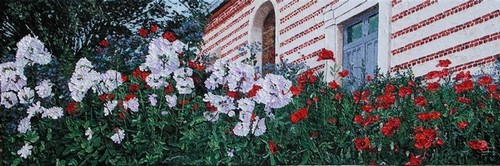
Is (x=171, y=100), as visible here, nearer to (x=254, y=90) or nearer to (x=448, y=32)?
(x=254, y=90)

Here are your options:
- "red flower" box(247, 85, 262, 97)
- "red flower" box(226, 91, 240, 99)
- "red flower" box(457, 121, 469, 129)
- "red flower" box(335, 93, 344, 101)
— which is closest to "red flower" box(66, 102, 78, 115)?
"red flower" box(226, 91, 240, 99)

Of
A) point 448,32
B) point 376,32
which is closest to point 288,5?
point 376,32

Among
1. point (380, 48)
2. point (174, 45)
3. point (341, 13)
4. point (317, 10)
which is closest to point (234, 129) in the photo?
point (174, 45)

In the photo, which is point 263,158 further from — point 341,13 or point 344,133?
point 341,13

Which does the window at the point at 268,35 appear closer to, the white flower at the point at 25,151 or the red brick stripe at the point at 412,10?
the red brick stripe at the point at 412,10

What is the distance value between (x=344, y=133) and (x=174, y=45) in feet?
3.78

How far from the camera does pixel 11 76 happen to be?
4023mm

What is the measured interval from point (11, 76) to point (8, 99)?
0.14m

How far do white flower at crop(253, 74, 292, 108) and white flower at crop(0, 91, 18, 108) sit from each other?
1.43m

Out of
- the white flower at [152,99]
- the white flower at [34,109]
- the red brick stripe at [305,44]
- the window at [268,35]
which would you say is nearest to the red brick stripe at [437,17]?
the red brick stripe at [305,44]

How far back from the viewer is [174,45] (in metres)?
3.97

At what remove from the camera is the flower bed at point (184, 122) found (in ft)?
12.7

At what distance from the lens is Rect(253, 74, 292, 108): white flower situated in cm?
372

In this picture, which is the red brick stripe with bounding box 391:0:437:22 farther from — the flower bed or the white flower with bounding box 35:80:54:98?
the white flower with bounding box 35:80:54:98
